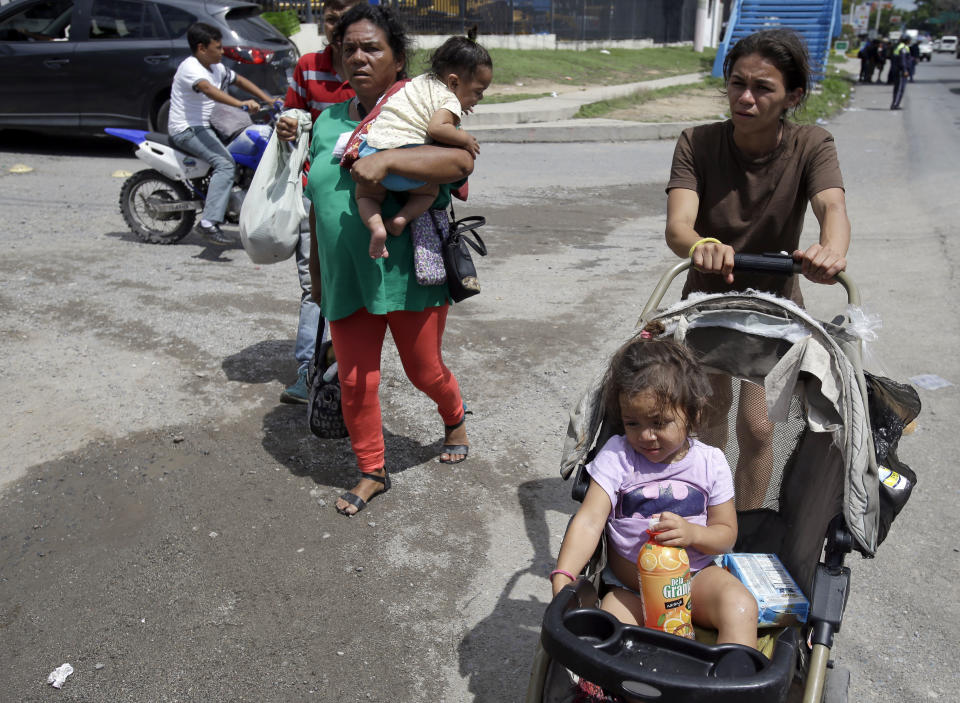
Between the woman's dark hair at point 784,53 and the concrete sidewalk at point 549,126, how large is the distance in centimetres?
1156

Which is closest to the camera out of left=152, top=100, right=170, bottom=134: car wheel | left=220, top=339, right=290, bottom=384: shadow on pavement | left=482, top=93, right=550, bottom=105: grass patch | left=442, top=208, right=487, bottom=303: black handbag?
left=442, top=208, right=487, bottom=303: black handbag

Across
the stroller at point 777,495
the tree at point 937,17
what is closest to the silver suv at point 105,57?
the stroller at point 777,495

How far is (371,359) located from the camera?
3.64 m

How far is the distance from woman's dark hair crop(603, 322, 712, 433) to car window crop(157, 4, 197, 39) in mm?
9993

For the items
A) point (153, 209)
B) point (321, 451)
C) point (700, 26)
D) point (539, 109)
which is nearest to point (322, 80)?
point (321, 451)

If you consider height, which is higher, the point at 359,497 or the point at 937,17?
the point at 359,497

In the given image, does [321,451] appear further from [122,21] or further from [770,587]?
[122,21]

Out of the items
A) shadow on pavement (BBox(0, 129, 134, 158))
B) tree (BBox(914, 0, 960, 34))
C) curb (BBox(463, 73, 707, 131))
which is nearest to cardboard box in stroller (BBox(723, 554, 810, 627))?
shadow on pavement (BBox(0, 129, 134, 158))

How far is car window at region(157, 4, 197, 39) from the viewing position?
35.1 feet

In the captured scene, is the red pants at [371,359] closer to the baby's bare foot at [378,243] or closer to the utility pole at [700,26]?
the baby's bare foot at [378,243]

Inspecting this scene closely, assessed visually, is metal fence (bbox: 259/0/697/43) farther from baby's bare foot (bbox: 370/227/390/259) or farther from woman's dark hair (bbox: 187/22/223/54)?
baby's bare foot (bbox: 370/227/390/259)

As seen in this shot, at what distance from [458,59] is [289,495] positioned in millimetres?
1993

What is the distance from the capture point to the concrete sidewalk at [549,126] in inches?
578

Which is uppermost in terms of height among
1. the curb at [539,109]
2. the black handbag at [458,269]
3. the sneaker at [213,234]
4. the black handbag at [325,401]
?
the black handbag at [458,269]
